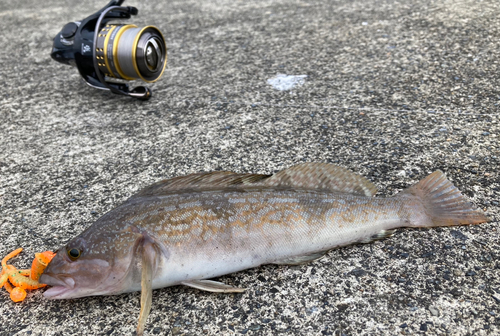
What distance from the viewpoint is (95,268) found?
1922 millimetres

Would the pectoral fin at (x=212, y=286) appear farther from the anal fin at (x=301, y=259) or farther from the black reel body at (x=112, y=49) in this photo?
the black reel body at (x=112, y=49)

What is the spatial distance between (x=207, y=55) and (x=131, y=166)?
2.32 meters

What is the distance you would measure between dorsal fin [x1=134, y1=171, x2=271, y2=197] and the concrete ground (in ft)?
1.66

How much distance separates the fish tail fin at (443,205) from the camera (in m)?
2.27

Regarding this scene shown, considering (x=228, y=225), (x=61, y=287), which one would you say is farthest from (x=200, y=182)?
(x=61, y=287)

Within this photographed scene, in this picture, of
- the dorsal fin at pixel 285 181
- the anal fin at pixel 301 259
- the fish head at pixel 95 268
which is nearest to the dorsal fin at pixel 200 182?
the dorsal fin at pixel 285 181

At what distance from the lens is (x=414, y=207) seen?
229 cm

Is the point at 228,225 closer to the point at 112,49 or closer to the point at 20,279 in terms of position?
the point at 20,279

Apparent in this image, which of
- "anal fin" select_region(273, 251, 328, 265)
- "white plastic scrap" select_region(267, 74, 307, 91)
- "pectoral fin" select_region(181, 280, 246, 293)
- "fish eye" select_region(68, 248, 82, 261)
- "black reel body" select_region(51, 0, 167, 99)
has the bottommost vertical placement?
"anal fin" select_region(273, 251, 328, 265)

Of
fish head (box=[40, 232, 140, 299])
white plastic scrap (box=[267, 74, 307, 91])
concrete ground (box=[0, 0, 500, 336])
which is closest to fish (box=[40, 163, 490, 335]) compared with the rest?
fish head (box=[40, 232, 140, 299])

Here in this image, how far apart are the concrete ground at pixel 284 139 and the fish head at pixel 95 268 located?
15 cm

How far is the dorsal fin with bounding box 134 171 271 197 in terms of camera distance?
2230 mm

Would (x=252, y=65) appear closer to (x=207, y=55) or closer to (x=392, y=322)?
(x=207, y=55)

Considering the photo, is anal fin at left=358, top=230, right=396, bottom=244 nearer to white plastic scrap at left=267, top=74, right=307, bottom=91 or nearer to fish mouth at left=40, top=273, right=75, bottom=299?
fish mouth at left=40, top=273, right=75, bottom=299
